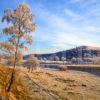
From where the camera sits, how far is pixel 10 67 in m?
33.6

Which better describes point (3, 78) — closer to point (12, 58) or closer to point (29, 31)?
point (12, 58)

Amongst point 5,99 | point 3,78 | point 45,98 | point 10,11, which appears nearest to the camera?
point 5,99

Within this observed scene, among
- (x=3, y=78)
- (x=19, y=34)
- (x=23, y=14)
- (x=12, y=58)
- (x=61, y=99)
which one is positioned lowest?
(x=61, y=99)

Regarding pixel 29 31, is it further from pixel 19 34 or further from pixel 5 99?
pixel 5 99

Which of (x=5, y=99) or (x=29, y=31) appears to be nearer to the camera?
(x=5, y=99)

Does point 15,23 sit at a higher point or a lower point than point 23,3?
lower

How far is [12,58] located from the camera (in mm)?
30688

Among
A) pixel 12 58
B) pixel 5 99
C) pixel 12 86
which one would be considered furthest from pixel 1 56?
pixel 5 99

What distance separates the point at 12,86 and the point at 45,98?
7.93m

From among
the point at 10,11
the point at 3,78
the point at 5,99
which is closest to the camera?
the point at 5,99

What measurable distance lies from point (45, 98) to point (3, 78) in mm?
9203

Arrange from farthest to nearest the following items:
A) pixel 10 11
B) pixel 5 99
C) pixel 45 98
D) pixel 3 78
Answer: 1. pixel 45 98
2. pixel 10 11
3. pixel 3 78
4. pixel 5 99

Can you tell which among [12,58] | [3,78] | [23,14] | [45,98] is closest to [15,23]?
[23,14]

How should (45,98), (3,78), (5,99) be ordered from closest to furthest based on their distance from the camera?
1. (5,99)
2. (3,78)
3. (45,98)
